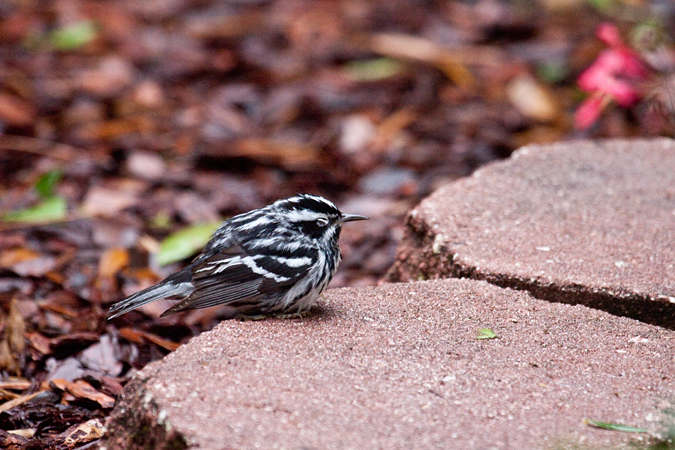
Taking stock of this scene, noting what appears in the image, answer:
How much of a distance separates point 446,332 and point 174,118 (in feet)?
16.8

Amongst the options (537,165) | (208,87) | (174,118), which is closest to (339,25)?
(208,87)

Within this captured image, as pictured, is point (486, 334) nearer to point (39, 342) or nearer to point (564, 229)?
point (564, 229)

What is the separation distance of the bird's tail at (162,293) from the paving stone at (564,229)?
1.30 metres

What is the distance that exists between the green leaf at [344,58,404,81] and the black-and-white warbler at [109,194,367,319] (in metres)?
4.72

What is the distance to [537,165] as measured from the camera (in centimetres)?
527

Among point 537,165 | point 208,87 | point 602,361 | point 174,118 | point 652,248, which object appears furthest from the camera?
point 208,87

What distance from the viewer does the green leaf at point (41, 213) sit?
582 centimetres

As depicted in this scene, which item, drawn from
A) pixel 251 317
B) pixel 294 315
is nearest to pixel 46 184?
pixel 251 317

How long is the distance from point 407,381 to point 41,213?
144 inches

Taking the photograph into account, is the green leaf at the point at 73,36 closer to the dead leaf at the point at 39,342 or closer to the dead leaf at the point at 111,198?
the dead leaf at the point at 111,198

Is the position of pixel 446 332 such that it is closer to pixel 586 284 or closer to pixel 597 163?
pixel 586 284

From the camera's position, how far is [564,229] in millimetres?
4473

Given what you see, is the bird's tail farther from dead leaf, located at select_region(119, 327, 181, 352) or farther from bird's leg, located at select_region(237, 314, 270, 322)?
A: dead leaf, located at select_region(119, 327, 181, 352)

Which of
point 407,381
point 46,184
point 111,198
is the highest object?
point 46,184
